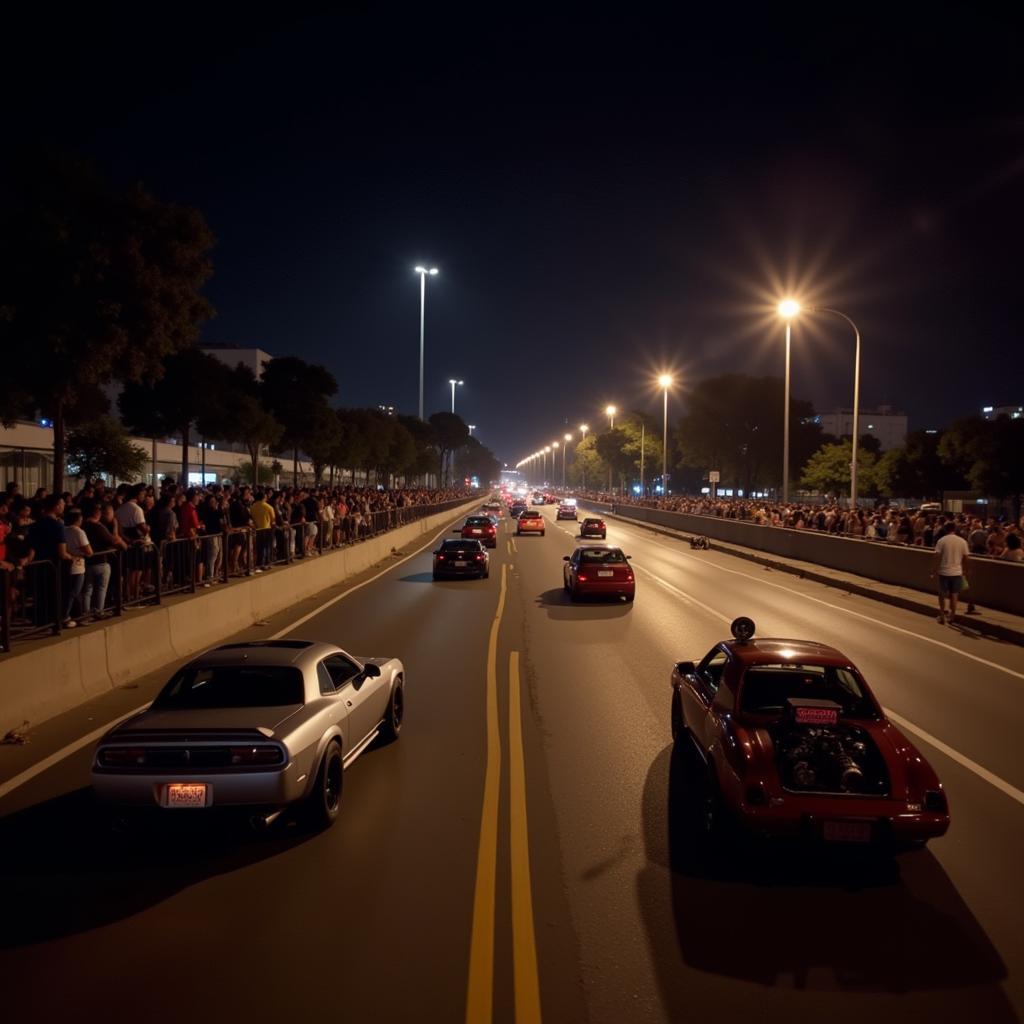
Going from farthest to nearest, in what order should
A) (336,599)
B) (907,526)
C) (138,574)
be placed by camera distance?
(907,526) → (336,599) → (138,574)

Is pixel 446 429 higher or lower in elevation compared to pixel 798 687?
higher

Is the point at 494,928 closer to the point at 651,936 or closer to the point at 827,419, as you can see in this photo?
the point at 651,936

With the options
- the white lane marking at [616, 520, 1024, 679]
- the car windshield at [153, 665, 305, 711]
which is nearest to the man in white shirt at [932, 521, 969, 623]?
the white lane marking at [616, 520, 1024, 679]

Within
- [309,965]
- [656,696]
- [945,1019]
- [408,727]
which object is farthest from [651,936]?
[656,696]

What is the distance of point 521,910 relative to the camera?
548 cm

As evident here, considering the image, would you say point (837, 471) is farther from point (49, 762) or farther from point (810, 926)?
point (810, 926)

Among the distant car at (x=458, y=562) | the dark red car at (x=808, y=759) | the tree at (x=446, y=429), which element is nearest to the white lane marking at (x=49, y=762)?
the dark red car at (x=808, y=759)

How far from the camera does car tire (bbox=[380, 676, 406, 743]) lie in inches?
359

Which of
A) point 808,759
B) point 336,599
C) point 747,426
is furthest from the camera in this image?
point 747,426

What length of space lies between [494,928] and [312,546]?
19964 mm

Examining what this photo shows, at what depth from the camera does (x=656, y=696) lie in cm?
1126

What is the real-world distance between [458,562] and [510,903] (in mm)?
20323

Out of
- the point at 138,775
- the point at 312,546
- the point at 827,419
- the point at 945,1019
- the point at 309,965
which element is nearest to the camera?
the point at 945,1019

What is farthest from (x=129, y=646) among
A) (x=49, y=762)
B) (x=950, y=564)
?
(x=950, y=564)
